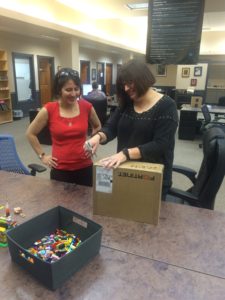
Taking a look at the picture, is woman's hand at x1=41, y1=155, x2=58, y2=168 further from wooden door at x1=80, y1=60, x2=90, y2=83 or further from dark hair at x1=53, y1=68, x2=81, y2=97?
wooden door at x1=80, y1=60, x2=90, y2=83

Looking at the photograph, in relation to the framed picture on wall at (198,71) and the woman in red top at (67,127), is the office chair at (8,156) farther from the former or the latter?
the framed picture on wall at (198,71)

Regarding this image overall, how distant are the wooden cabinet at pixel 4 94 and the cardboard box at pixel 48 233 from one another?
7136mm

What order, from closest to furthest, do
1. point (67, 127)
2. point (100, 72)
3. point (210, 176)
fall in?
point (210, 176) < point (67, 127) < point (100, 72)

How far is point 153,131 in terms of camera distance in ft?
4.46

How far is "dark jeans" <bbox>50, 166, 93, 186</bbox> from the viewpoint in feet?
5.93

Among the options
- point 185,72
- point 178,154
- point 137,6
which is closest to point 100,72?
point 185,72

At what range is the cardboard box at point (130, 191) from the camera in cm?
114

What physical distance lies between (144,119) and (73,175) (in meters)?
0.72

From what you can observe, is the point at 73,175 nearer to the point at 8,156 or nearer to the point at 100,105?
the point at 8,156

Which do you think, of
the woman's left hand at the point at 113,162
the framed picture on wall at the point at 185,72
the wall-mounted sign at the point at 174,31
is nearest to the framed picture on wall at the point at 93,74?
the framed picture on wall at the point at 185,72

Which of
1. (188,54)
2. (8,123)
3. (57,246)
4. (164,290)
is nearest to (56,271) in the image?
(57,246)

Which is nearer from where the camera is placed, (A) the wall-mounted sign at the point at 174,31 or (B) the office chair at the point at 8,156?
(B) the office chair at the point at 8,156

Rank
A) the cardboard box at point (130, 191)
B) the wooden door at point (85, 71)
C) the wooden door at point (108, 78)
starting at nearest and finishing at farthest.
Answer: the cardboard box at point (130, 191)
the wooden door at point (85, 71)
the wooden door at point (108, 78)

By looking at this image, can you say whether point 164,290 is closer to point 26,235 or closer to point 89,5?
point 26,235
